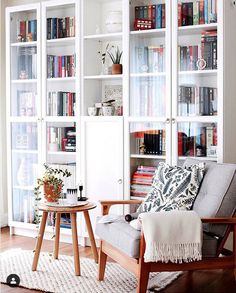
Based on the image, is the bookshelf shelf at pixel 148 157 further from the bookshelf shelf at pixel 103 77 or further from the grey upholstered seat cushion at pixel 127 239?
the grey upholstered seat cushion at pixel 127 239

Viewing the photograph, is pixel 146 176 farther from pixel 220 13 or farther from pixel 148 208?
pixel 220 13

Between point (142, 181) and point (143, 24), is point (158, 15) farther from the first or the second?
point (142, 181)

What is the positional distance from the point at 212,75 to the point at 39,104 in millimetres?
1796

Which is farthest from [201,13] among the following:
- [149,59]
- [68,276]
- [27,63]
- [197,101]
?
[68,276]

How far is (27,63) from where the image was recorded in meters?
5.46

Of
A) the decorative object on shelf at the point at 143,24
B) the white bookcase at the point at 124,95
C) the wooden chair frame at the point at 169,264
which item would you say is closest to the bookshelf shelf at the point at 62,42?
the white bookcase at the point at 124,95

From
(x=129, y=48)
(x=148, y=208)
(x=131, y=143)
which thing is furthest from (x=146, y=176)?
(x=129, y=48)

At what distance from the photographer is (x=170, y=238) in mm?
3482

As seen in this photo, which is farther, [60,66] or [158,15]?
[60,66]

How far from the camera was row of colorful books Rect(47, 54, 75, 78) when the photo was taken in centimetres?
522

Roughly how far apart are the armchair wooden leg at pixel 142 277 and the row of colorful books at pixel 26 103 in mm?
2454

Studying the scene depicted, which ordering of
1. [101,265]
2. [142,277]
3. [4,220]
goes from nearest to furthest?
[142,277] < [101,265] < [4,220]

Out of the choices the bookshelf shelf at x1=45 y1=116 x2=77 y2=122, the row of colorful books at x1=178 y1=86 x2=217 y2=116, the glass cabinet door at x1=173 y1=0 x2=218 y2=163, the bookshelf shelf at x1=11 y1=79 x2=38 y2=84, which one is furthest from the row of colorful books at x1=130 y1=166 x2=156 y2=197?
the bookshelf shelf at x1=11 y1=79 x2=38 y2=84

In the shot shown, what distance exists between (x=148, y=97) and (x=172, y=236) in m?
1.62
